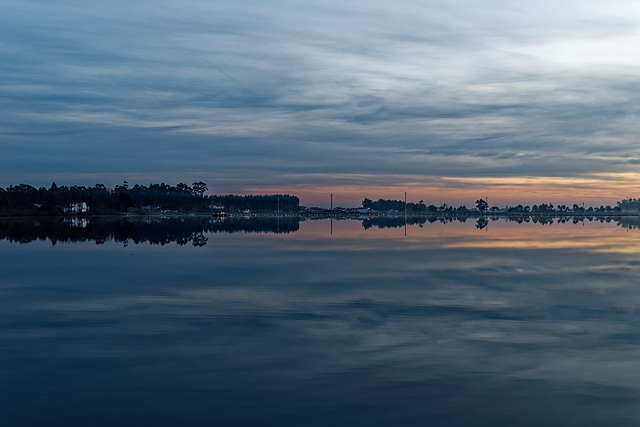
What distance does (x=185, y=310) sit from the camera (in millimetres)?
18906

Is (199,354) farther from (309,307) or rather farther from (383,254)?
(383,254)

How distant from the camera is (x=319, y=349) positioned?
13.6 m

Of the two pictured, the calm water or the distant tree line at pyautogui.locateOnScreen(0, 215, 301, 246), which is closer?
the calm water

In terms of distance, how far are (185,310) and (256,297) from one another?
329 centimetres

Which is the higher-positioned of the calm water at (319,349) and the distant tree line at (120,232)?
the distant tree line at (120,232)

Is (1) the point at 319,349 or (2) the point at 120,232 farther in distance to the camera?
(2) the point at 120,232

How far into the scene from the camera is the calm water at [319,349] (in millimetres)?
9688

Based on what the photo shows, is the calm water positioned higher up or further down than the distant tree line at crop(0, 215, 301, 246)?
further down

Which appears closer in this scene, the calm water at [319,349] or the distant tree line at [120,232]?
the calm water at [319,349]

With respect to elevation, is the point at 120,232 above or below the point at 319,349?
above

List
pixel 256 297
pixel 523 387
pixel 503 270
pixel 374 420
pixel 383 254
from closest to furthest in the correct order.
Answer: pixel 374 420 → pixel 523 387 → pixel 256 297 → pixel 503 270 → pixel 383 254

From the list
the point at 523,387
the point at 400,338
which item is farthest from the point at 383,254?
the point at 523,387

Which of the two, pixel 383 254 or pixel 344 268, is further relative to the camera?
pixel 383 254

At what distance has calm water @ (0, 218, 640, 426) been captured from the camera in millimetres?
9688
